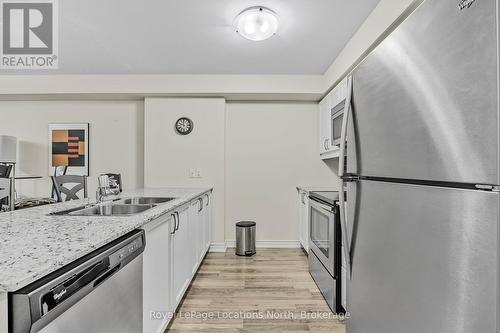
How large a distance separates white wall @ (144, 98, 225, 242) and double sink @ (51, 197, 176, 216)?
139 cm

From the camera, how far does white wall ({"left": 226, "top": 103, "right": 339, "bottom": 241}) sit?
4117mm

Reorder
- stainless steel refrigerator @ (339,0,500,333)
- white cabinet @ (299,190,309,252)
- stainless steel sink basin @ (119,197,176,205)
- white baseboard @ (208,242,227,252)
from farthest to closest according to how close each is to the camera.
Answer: white baseboard @ (208,242,227,252) < white cabinet @ (299,190,309,252) < stainless steel sink basin @ (119,197,176,205) < stainless steel refrigerator @ (339,0,500,333)

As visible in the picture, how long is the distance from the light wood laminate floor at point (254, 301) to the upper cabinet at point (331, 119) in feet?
4.77

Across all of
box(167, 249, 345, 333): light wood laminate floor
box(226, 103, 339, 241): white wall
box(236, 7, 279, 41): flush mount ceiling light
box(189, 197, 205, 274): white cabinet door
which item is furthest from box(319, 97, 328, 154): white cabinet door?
box(189, 197, 205, 274): white cabinet door

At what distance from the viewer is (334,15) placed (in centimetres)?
232

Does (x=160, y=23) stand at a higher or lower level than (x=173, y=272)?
higher

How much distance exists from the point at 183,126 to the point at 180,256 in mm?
2211

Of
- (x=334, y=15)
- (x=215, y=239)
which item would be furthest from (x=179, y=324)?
(x=334, y=15)

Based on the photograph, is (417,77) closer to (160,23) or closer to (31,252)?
(31,252)

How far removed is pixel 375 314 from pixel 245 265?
91.4 inches

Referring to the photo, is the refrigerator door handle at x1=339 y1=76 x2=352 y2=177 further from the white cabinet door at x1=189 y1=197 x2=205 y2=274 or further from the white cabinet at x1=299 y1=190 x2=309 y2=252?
the white cabinet at x1=299 y1=190 x2=309 y2=252

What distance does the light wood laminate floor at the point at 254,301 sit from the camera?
6.59 ft

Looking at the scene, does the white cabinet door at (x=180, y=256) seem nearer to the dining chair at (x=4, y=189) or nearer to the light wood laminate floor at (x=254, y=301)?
the light wood laminate floor at (x=254, y=301)

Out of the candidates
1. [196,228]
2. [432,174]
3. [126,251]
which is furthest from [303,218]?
[432,174]
